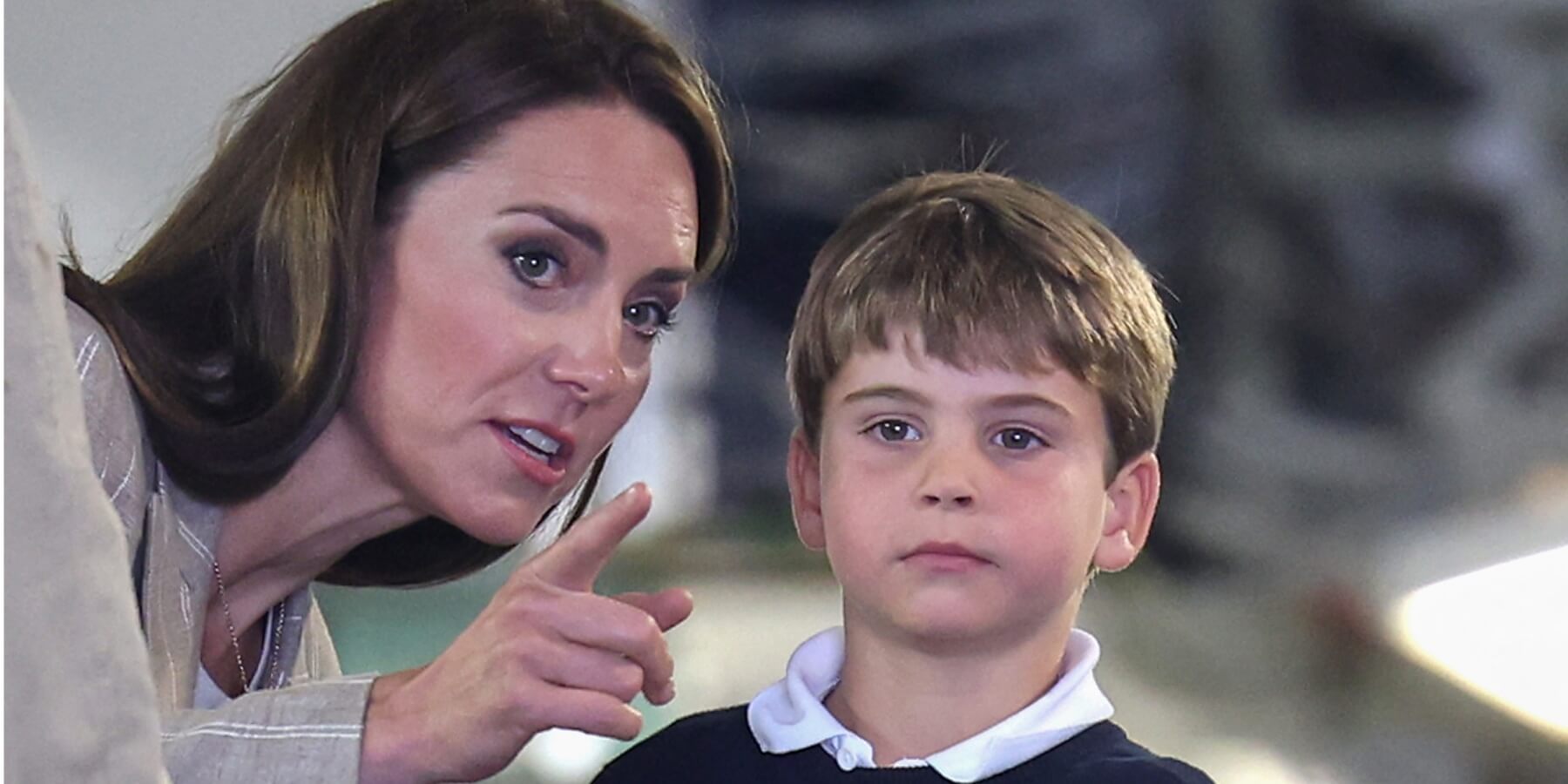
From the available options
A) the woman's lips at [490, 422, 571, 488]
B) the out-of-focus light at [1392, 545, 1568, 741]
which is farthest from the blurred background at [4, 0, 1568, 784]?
the woman's lips at [490, 422, 571, 488]

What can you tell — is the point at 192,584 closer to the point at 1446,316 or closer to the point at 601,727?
the point at 601,727

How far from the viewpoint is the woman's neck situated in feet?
4.20

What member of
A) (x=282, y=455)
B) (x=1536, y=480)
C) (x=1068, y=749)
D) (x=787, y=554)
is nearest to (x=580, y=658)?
(x=1068, y=749)

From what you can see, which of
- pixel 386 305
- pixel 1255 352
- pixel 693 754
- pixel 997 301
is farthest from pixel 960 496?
pixel 1255 352

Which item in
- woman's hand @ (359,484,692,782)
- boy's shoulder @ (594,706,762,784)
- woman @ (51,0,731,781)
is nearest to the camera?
woman's hand @ (359,484,692,782)

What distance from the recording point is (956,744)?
38.4 inches

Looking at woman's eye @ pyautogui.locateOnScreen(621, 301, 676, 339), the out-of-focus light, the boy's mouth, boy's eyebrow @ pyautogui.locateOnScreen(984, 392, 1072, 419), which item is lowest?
the boy's mouth

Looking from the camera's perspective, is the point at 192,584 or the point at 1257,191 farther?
the point at 1257,191

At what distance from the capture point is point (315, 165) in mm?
1233

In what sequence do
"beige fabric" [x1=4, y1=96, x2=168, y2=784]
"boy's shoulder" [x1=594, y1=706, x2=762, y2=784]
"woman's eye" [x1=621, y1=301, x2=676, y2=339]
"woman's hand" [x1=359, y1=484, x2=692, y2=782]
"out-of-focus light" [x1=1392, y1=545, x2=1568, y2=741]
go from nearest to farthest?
1. "beige fabric" [x1=4, y1=96, x2=168, y2=784]
2. "woman's hand" [x1=359, y1=484, x2=692, y2=782]
3. "boy's shoulder" [x1=594, y1=706, x2=762, y2=784]
4. "woman's eye" [x1=621, y1=301, x2=676, y2=339]
5. "out-of-focus light" [x1=1392, y1=545, x2=1568, y2=741]

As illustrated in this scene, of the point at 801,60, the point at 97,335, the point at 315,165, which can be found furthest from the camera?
the point at 801,60

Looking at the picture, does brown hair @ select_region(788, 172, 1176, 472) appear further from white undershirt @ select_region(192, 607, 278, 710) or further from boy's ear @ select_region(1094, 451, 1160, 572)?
white undershirt @ select_region(192, 607, 278, 710)

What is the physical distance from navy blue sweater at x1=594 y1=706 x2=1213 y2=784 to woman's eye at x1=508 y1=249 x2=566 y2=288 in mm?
334

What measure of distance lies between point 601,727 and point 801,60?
6.27 feet
